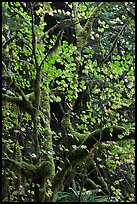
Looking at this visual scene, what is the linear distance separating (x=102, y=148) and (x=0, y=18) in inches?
96.2

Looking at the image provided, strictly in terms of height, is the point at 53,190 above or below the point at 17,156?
below

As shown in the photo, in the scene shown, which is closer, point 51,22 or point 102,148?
point 102,148

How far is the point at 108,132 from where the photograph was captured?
13.9ft

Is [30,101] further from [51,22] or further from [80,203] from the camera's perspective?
[51,22]


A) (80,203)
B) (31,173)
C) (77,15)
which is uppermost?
(77,15)

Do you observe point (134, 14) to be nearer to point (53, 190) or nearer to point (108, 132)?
point (108, 132)

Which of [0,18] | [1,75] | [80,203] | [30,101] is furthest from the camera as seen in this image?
[80,203]

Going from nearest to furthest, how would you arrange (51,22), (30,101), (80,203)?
(30,101)
(80,203)
(51,22)

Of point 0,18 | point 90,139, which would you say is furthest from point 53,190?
point 0,18

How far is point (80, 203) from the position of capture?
4617 mm

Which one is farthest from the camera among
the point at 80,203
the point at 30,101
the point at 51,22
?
the point at 51,22

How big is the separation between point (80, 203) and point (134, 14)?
2.83 meters

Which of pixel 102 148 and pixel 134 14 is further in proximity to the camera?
pixel 102 148

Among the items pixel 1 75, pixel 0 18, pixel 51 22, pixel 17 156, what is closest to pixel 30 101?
pixel 1 75
